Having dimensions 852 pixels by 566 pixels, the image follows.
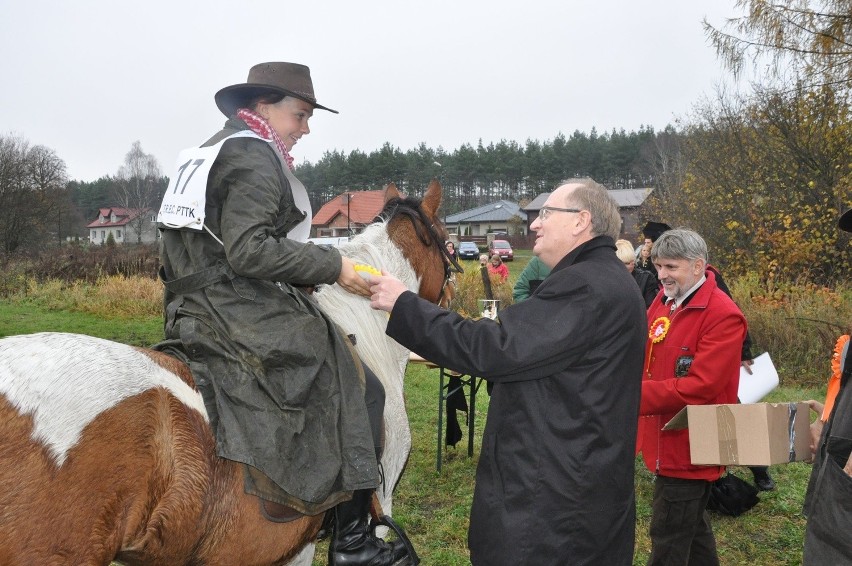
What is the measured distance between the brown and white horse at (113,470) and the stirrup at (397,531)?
1.24ft

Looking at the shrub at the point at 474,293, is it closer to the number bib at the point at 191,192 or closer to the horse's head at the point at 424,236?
the horse's head at the point at 424,236

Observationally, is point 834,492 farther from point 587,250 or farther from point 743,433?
point 587,250

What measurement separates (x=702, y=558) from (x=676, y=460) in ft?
2.28

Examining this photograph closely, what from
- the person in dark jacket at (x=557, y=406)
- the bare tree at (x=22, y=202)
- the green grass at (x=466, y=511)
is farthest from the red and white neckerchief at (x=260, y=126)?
the bare tree at (x=22, y=202)

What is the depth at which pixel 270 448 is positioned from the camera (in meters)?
2.46

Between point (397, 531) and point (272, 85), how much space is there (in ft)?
7.02

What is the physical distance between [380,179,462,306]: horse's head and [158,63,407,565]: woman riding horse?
92 centimetres

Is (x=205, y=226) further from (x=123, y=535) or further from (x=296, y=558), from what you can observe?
(x=296, y=558)

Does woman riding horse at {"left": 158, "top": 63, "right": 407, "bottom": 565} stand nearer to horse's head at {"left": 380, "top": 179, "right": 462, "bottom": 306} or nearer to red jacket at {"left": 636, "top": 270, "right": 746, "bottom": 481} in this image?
horse's head at {"left": 380, "top": 179, "right": 462, "bottom": 306}

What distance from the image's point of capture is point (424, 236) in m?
3.66

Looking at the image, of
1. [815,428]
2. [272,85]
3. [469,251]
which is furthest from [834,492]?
[469,251]

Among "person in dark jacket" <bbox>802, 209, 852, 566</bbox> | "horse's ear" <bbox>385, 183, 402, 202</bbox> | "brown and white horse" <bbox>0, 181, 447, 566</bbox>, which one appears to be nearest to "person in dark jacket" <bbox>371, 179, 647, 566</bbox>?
"person in dark jacket" <bbox>802, 209, 852, 566</bbox>

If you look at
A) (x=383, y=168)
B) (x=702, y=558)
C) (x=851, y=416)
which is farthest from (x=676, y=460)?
(x=383, y=168)

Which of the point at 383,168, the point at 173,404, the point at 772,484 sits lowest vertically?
the point at 772,484
